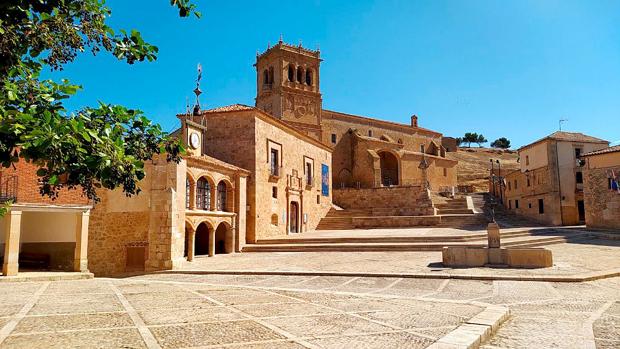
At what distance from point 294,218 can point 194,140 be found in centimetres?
1057

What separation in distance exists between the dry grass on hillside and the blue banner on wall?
26.1 metres

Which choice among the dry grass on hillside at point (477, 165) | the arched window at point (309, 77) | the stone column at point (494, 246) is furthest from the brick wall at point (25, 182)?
the dry grass on hillside at point (477, 165)

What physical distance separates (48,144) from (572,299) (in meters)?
8.66

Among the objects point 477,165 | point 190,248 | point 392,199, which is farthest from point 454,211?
point 477,165

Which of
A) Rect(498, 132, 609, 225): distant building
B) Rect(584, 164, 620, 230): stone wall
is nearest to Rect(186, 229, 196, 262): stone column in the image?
Rect(584, 164, 620, 230): stone wall

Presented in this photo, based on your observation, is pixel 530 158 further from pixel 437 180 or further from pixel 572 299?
pixel 572 299

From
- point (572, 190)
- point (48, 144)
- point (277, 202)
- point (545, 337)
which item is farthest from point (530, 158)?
point (48, 144)

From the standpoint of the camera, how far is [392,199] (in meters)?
33.1

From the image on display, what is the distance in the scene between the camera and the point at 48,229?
16.9m

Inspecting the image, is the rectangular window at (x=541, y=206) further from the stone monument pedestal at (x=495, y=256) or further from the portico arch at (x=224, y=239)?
the portico arch at (x=224, y=239)

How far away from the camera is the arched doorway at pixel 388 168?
151 ft

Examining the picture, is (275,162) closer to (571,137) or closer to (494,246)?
(494,246)

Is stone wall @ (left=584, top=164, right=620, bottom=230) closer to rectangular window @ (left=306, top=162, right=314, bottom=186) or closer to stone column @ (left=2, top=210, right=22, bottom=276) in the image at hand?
rectangular window @ (left=306, top=162, right=314, bottom=186)

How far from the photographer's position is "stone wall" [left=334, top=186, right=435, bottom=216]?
1207 inches
